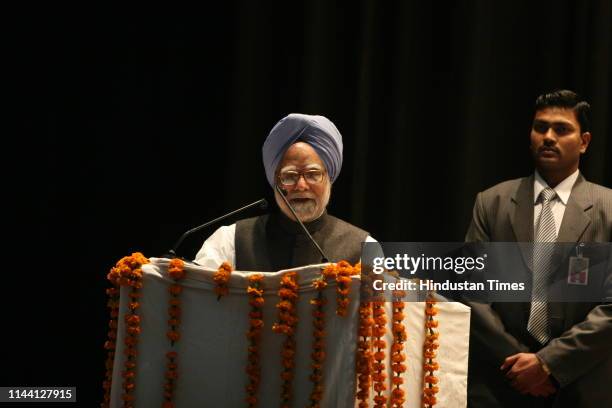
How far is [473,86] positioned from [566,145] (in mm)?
730

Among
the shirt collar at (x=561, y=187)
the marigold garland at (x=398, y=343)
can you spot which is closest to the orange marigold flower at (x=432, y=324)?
the marigold garland at (x=398, y=343)

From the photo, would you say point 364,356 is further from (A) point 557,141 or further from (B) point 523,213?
(A) point 557,141

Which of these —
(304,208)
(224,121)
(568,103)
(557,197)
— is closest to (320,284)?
(304,208)

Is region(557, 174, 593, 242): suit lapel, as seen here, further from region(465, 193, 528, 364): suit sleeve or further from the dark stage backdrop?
the dark stage backdrop

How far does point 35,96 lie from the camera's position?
3.51 meters

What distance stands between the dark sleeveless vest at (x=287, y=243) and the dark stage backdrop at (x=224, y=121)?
79cm

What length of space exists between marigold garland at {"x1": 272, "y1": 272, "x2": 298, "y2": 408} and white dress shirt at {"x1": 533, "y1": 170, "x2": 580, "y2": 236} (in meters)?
1.26

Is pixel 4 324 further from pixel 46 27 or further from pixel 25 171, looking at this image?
pixel 46 27

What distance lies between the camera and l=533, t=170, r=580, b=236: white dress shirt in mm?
2752

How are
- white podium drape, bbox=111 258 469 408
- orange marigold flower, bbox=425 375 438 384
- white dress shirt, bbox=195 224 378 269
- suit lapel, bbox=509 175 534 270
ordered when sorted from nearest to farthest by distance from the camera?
white podium drape, bbox=111 258 469 408, orange marigold flower, bbox=425 375 438 384, white dress shirt, bbox=195 224 378 269, suit lapel, bbox=509 175 534 270

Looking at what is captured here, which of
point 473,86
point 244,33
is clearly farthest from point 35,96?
point 473,86

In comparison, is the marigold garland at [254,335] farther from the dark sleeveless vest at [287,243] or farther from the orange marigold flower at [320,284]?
the dark sleeveless vest at [287,243]

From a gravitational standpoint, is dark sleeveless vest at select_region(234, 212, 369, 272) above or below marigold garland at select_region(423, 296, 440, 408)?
above

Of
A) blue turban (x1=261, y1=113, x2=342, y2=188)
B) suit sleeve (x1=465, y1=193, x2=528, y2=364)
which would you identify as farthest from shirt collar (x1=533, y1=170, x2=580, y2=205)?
blue turban (x1=261, y1=113, x2=342, y2=188)
